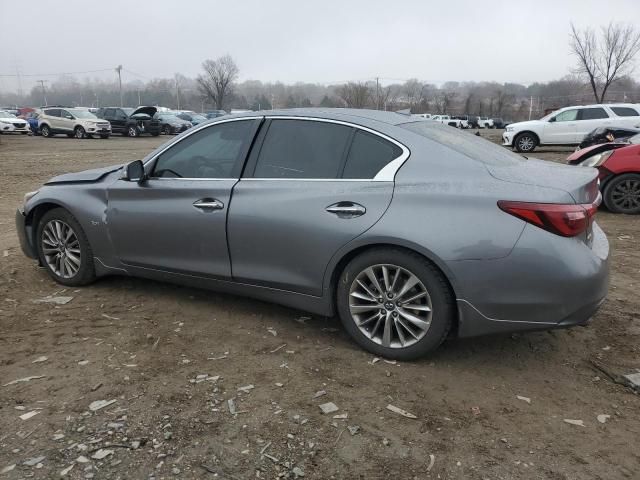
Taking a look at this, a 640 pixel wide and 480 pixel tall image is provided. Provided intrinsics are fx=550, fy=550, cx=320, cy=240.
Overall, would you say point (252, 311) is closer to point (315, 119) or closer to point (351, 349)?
point (351, 349)

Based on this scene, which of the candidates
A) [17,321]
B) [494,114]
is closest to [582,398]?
[17,321]

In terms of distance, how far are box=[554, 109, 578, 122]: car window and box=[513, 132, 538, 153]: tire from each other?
40.2 inches

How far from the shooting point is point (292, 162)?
3.82 metres

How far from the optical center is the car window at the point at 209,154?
404cm

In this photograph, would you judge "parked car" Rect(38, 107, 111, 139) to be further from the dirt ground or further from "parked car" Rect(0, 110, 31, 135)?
the dirt ground

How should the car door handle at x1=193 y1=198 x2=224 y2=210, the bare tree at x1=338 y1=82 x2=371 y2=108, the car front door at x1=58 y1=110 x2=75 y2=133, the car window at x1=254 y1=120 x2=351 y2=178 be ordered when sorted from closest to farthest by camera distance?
the car window at x1=254 y1=120 x2=351 y2=178 → the car door handle at x1=193 y1=198 x2=224 y2=210 → the car front door at x1=58 y1=110 x2=75 y2=133 → the bare tree at x1=338 y1=82 x2=371 y2=108

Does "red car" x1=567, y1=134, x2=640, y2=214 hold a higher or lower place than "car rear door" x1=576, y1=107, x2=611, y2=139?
lower

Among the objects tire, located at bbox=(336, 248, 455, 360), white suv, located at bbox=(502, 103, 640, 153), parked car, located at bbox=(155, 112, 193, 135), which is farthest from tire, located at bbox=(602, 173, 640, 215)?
parked car, located at bbox=(155, 112, 193, 135)

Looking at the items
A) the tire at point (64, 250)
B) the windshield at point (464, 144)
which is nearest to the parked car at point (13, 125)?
the tire at point (64, 250)

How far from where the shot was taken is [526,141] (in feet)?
67.2

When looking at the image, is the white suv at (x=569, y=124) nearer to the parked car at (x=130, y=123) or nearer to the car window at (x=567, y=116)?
the car window at (x=567, y=116)

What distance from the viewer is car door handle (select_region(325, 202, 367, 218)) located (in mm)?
3416

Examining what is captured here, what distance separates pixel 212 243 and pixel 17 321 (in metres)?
1.61

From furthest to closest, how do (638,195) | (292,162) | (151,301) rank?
(638,195)
(151,301)
(292,162)
